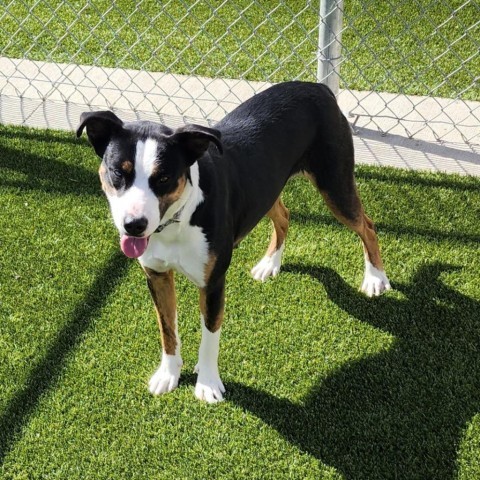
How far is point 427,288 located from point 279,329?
89 cm

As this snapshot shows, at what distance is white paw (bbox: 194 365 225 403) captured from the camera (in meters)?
3.44

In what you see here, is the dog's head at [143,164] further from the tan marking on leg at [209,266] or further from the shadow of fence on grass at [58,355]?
the shadow of fence on grass at [58,355]

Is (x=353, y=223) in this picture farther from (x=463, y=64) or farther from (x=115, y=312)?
(x=463, y=64)

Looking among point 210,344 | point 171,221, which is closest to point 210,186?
point 171,221

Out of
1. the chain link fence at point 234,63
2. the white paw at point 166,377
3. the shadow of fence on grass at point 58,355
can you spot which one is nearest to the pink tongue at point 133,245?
the white paw at point 166,377

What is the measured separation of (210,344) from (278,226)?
1022mm

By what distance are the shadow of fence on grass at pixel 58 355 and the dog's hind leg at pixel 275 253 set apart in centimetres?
79

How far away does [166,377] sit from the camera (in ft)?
11.5

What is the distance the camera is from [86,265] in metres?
4.22

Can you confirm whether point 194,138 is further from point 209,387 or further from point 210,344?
point 209,387

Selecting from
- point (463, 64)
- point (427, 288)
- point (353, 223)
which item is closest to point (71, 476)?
point (353, 223)

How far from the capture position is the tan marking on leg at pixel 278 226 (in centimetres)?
408

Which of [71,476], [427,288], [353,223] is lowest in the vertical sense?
[71,476]

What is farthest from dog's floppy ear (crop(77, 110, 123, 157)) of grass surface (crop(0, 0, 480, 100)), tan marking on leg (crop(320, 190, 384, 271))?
grass surface (crop(0, 0, 480, 100))
